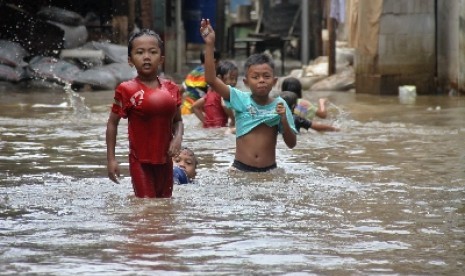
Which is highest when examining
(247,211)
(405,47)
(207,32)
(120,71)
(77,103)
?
(207,32)

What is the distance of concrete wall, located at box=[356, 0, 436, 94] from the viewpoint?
1702 centimetres

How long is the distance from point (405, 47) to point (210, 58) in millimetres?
9991

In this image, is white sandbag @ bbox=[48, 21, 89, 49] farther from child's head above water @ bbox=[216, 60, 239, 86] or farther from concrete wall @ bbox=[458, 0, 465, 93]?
child's head above water @ bbox=[216, 60, 239, 86]

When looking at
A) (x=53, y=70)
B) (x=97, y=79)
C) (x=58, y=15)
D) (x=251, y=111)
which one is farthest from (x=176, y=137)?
(x=58, y=15)

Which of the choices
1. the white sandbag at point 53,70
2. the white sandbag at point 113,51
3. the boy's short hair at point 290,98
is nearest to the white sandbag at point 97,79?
the white sandbag at point 53,70

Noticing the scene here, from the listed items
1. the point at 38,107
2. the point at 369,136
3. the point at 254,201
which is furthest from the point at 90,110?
the point at 254,201

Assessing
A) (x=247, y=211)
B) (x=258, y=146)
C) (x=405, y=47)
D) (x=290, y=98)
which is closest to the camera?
(x=247, y=211)

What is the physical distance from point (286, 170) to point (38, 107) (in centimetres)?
705

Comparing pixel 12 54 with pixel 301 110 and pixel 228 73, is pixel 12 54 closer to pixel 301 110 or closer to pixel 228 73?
pixel 228 73

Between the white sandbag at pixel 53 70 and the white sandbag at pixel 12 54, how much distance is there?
0.20m

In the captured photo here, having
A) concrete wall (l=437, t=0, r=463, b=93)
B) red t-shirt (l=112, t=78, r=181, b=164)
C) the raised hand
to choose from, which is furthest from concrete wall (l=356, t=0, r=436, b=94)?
red t-shirt (l=112, t=78, r=181, b=164)

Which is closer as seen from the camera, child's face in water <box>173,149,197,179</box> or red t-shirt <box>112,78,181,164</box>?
red t-shirt <box>112,78,181,164</box>

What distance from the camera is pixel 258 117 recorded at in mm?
8344

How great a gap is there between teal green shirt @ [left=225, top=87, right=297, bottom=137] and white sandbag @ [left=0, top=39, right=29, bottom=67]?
11.1 metres
